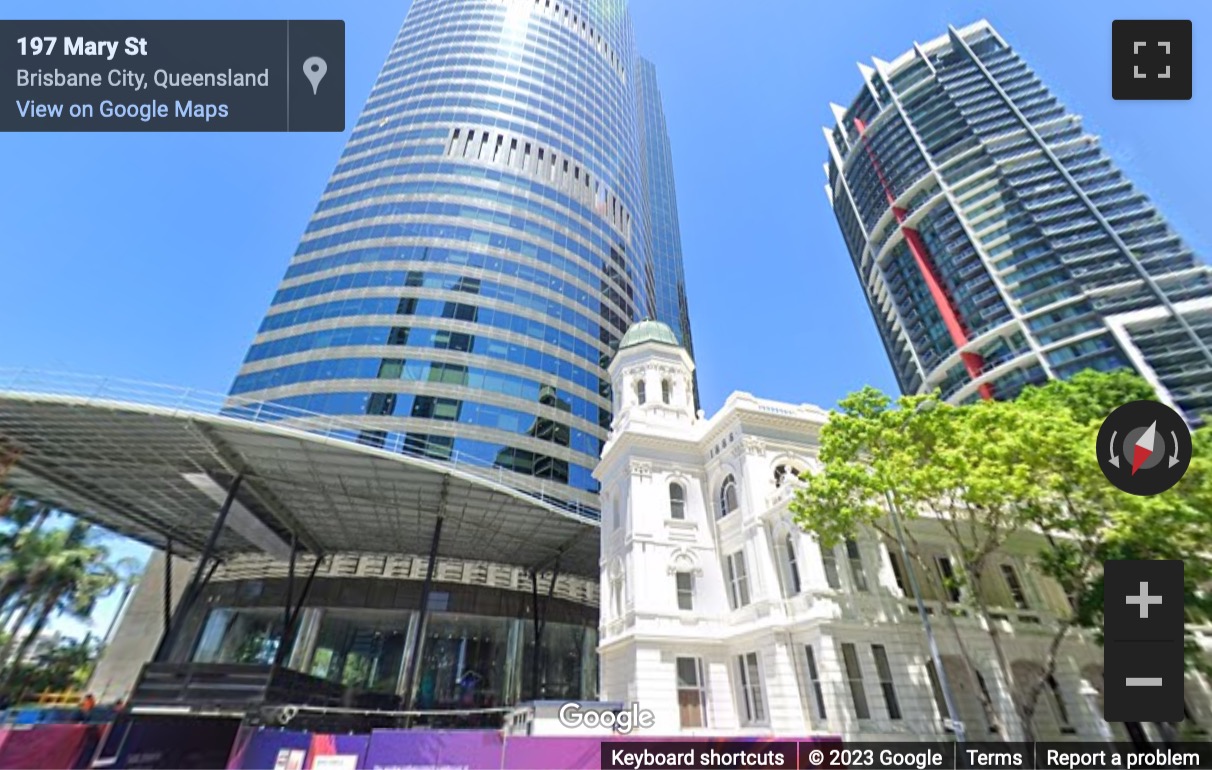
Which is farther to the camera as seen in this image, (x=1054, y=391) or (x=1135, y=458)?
(x=1054, y=391)

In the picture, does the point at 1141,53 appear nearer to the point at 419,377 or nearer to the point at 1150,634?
the point at 1150,634

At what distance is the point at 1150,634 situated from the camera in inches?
264

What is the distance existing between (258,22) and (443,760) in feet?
49.6

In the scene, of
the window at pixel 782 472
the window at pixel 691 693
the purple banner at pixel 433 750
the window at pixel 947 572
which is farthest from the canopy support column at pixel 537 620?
the purple banner at pixel 433 750

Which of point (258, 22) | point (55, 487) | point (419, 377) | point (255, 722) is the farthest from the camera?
point (419, 377)

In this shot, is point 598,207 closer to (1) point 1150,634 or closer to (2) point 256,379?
(2) point 256,379

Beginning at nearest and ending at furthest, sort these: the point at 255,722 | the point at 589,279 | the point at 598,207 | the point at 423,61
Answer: the point at 255,722 → the point at 589,279 → the point at 598,207 → the point at 423,61

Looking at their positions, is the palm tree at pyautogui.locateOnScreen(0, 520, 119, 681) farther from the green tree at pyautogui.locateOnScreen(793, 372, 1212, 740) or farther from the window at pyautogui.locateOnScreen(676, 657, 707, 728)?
the green tree at pyautogui.locateOnScreen(793, 372, 1212, 740)

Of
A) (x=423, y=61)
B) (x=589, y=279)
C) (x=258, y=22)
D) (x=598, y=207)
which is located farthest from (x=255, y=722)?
(x=423, y=61)

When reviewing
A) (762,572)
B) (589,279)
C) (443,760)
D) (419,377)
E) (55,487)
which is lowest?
(443,760)

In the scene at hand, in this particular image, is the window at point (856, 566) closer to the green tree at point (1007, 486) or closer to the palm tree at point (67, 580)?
the green tree at point (1007, 486)

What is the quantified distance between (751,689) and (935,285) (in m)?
81.6

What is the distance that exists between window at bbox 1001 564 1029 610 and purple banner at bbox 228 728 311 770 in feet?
88.4

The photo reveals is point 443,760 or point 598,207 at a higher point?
point 598,207
